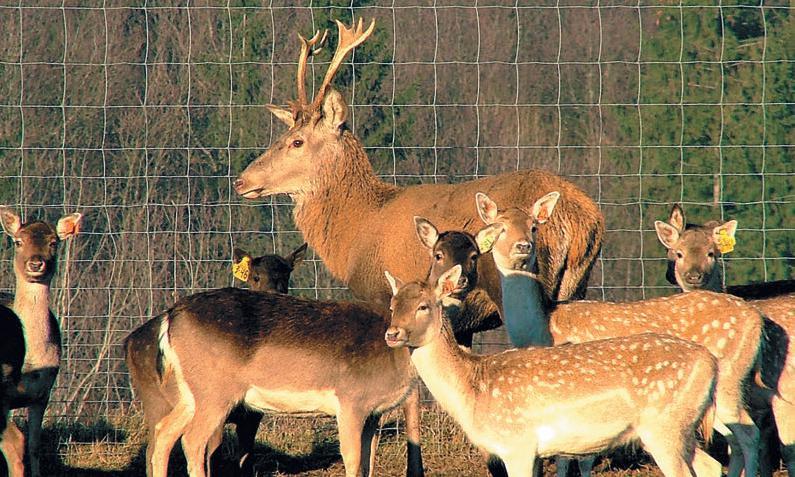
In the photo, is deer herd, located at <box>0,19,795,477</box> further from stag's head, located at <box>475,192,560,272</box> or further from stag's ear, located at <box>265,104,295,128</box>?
stag's ear, located at <box>265,104,295,128</box>

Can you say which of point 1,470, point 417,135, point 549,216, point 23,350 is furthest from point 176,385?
point 417,135

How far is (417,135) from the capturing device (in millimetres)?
17531

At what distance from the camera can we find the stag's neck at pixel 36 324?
342 inches

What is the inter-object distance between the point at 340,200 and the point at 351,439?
2.94 meters

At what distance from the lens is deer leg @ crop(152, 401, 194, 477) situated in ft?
26.6

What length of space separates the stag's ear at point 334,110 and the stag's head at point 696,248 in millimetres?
2570

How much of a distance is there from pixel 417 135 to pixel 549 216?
891 cm

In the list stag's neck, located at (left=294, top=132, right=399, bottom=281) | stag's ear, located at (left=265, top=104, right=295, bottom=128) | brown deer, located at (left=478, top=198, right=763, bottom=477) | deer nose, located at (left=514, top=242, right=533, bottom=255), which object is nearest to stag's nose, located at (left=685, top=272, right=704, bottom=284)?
brown deer, located at (left=478, top=198, right=763, bottom=477)

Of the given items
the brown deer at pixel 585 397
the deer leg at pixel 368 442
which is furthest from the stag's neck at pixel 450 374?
the deer leg at pixel 368 442

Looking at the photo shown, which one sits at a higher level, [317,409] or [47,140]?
[47,140]

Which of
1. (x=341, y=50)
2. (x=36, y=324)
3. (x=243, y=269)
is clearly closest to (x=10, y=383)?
(x=36, y=324)

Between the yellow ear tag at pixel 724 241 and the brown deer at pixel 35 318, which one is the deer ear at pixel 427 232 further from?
the brown deer at pixel 35 318

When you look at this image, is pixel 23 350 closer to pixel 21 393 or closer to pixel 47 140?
pixel 21 393

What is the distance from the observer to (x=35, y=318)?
347 inches
